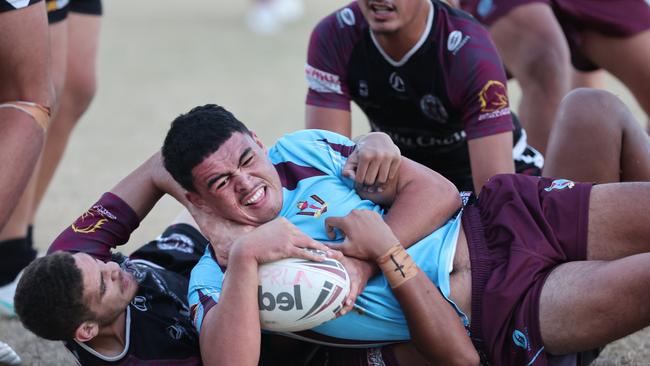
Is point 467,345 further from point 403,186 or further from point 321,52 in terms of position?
point 321,52

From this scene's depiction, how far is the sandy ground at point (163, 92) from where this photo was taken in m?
6.53

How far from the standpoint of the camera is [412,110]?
4.88 metres

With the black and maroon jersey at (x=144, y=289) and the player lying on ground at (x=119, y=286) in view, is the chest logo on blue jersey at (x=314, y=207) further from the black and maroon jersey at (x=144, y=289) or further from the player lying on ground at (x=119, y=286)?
the black and maroon jersey at (x=144, y=289)

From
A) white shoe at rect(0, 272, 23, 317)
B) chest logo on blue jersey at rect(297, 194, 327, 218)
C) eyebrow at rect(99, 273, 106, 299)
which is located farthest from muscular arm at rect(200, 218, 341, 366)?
white shoe at rect(0, 272, 23, 317)

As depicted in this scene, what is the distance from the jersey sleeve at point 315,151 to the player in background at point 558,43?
227 cm

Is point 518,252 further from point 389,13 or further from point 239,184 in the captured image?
point 389,13

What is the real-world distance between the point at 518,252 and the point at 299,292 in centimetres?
83

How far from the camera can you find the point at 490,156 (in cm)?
446

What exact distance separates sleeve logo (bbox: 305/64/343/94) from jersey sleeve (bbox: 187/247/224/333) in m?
1.51

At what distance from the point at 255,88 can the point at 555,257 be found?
7979mm

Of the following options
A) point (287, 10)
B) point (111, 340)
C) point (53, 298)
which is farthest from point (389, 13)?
point (287, 10)

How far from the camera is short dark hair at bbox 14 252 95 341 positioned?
330 cm

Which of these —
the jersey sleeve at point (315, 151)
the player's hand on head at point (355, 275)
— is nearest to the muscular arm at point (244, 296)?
the player's hand on head at point (355, 275)

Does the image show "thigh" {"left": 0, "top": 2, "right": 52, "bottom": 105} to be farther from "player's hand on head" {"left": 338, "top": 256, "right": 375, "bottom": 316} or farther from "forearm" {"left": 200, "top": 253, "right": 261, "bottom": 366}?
"player's hand on head" {"left": 338, "top": 256, "right": 375, "bottom": 316}
